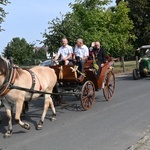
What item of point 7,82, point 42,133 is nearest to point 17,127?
point 42,133

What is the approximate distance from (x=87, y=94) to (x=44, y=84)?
2228 millimetres

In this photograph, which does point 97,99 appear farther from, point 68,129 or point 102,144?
point 102,144

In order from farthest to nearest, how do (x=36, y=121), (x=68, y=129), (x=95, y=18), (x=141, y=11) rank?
1. (x=141, y=11)
2. (x=95, y=18)
3. (x=36, y=121)
4. (x=68, y=129)

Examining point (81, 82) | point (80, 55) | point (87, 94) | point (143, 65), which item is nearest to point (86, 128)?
point (87, 94)

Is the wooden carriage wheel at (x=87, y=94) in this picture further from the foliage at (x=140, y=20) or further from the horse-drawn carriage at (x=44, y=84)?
the foliage at (x=140, y=20)

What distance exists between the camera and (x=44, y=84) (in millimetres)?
8586

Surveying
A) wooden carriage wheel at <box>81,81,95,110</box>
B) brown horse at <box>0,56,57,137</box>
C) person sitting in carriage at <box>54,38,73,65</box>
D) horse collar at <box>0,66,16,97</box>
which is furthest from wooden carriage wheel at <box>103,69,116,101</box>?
horse collar at <box>0,66,16,97</box>

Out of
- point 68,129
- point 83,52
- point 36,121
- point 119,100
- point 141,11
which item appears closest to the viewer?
point 68,129

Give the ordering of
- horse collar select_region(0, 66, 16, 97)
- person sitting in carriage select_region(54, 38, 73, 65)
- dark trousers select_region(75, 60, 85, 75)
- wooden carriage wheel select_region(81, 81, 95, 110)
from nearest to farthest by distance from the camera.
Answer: horse collar select_region(0, 66, 16, 97)
wooden carriage wheel select_region(81, 81, 95, 110)
dark trousers select_region(75, 60, 85, 75)
person sitting in carriage select_region(54, 38, 73, 65)

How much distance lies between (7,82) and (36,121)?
6.26ft

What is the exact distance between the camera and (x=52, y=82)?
8977mm

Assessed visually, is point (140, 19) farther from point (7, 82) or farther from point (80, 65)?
point (7, 82)

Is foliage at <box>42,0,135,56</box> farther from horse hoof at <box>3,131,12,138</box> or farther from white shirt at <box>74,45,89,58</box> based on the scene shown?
horse hoof at <box>3,131,12,138</box>

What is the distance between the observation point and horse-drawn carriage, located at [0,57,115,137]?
292 inches
